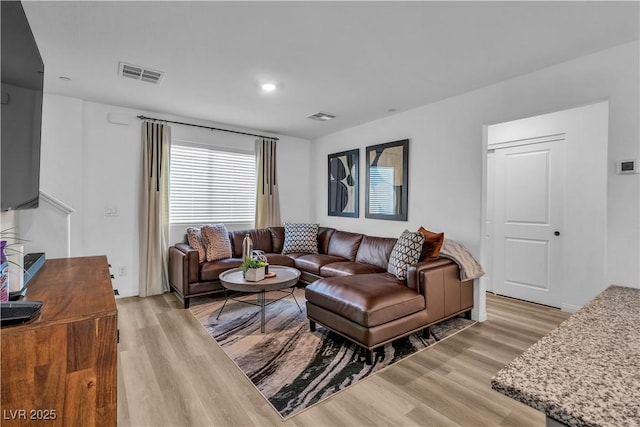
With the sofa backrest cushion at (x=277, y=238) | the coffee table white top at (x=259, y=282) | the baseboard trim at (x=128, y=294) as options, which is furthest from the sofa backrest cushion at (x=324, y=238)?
the baseboard trim at (x=128, y=294)

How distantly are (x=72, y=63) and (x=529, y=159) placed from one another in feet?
16.4

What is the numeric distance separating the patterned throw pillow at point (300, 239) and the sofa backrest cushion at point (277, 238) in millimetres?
100

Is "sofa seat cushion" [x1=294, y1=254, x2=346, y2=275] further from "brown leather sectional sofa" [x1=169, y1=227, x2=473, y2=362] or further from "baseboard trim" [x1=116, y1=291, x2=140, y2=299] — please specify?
"baseboard trim" [x1=116, y1=291, x2=140, y2=299]

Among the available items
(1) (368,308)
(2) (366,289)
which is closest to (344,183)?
(2) (366,289)

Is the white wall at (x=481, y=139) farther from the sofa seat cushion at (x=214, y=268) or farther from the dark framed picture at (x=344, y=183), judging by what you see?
the sofa seat cushion at (x=214, y=268)

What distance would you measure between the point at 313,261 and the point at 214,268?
129 centimetres

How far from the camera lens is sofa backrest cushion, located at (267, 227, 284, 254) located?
16.2ft

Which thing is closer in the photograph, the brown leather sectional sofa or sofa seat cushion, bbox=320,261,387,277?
the brown leather sectional sofa

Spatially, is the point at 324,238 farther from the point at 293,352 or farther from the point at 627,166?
the point at 627,166

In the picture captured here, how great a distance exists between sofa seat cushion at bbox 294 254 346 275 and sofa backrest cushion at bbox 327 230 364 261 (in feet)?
0.41

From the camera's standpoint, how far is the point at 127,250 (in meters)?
4.03

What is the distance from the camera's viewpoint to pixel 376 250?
13.3ft

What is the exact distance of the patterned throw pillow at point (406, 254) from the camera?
3027mm

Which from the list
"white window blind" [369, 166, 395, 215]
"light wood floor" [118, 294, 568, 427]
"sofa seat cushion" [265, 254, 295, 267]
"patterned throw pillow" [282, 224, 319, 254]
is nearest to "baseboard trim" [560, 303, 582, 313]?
"light wood floor" [118, 294, 568, 427]
